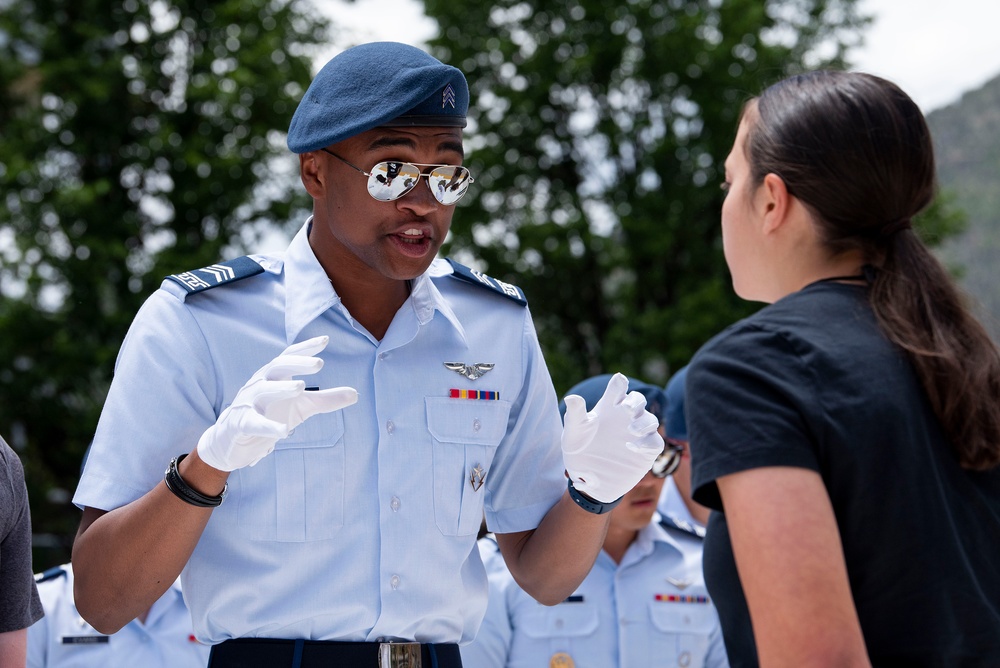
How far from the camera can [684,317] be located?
1505 centimetres

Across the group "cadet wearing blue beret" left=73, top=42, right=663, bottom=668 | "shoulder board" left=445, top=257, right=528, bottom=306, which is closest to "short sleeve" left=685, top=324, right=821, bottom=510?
"cadet wearing blue beret" left=73, top=42, right=663, bottom=668

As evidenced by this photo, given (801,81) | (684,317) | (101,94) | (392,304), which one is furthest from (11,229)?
(801,81)

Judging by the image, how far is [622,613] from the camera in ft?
14.4

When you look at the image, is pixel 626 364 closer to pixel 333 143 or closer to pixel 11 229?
pixel 11 229

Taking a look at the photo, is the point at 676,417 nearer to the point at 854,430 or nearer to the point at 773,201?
the point at 773,201

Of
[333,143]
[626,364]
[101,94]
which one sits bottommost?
[626,364]

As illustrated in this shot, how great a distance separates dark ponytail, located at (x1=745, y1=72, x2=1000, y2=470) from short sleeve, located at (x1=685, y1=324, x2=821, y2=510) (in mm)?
188

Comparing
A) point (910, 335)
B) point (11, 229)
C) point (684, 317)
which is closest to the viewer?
point (910, 335)

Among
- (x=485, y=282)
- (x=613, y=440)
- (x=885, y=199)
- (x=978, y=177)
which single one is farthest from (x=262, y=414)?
(x=978, y=177)

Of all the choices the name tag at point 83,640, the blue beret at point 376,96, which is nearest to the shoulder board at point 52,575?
the name tag at point 83,640

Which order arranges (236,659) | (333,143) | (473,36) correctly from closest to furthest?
(236,659) → (333,143) → (473,36)

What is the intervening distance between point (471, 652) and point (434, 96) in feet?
7.96

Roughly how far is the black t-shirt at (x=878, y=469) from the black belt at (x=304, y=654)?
34.5 inches

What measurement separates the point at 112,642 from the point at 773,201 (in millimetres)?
3368
